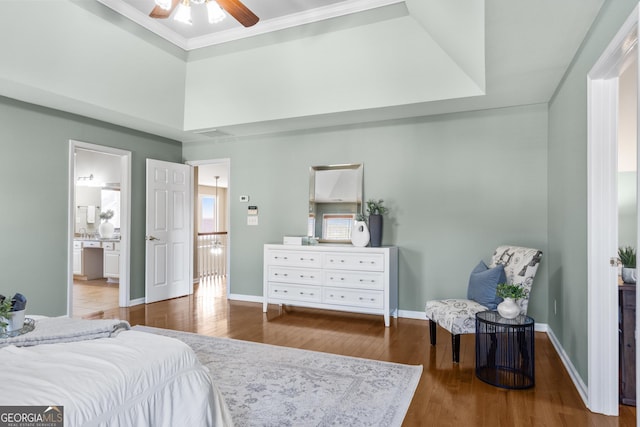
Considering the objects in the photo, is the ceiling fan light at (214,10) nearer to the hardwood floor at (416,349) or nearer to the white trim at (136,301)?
the hardwood floor at (416,349)

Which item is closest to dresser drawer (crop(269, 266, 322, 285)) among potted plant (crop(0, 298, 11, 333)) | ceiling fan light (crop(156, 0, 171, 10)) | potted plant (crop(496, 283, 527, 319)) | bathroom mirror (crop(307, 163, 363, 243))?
bathroom mirror (crop(307, 163, 363, 243))

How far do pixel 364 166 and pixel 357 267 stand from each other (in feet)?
4.51

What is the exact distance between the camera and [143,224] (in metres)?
5.56

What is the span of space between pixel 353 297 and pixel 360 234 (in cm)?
77

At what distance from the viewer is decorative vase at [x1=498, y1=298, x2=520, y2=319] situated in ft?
9.34

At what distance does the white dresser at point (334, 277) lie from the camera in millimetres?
4359

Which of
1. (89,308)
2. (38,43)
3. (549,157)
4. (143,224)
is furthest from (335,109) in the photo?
(89,308)

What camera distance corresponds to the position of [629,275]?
8.00 ft

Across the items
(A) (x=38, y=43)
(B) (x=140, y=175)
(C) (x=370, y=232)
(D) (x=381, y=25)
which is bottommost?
(C) (x=370, y=232)

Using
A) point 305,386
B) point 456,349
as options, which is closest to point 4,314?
point 305,386

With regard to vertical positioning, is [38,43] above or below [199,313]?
above

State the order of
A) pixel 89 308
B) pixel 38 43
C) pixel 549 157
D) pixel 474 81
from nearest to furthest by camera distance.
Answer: pixel 38 43
pixel 474 81
pixel 549 157
pixel 89 308

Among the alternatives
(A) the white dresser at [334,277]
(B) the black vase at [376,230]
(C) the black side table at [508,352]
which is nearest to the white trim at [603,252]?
(C) the black side table at [508,352]

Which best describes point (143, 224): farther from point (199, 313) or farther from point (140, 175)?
point (199, 313)
